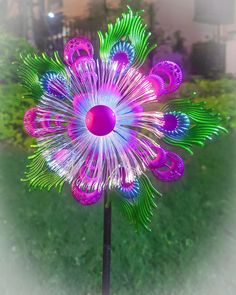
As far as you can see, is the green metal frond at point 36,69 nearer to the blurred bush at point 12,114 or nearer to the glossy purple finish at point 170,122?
the glossy purple finish at point 170,122

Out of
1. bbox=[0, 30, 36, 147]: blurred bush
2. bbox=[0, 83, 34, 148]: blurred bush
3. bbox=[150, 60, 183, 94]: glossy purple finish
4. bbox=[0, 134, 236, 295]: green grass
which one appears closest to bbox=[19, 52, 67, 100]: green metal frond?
bbox=[150, 60, 183, 94]: glossy purple finish

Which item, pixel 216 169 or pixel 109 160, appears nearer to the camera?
pixel 109 160

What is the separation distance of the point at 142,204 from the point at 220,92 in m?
2.11

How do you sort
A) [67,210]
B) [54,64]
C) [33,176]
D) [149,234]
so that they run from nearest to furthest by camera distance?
[54,64] → [33,176] → [149,234] → [67,210]

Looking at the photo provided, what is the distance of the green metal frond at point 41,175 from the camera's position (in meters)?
1.93

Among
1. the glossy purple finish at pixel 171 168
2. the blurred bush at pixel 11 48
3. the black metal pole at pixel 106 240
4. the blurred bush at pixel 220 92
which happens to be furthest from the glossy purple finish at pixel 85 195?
the blurred bush at pixel 11 48

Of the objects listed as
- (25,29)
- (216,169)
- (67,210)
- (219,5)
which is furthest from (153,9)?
(67,210)

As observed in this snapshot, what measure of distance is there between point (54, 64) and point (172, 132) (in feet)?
1.78

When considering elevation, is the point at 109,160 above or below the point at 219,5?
below

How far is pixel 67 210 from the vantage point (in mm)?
3332

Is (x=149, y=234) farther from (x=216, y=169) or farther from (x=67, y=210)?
(x=216, y=169)

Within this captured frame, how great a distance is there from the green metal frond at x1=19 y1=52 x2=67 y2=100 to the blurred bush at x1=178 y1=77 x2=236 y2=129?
6.16ft

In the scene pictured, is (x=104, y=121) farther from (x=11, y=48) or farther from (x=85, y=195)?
(x=11, y=48)

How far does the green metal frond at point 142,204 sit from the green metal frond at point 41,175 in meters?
0.28
